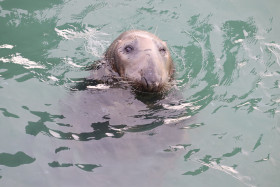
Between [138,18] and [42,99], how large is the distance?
324cm

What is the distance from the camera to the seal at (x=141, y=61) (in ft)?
17.8

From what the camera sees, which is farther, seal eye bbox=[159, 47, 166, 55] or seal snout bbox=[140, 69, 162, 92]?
seal eye bbox=[159, 47, 166, 55]

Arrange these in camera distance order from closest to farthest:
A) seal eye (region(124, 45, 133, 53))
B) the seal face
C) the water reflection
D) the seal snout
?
the water reflection, the seal snout, the seal face, seal eye (region(124, 45, 133, 53))

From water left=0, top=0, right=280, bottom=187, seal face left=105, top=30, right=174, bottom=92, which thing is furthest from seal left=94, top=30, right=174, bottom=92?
water left=0, top=0, right=280, bottom=187

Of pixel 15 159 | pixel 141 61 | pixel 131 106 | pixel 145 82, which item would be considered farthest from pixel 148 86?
pixel 15 159

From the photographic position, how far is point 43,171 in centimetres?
500

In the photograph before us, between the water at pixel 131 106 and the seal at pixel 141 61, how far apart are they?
1.32 ft

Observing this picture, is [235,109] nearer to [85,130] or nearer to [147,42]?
[147,42]

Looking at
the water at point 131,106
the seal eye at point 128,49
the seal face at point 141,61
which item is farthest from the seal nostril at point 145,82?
the seal eye at point 128,49

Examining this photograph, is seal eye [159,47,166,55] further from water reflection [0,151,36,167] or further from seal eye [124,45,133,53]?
water reflection [0,151,36,167]

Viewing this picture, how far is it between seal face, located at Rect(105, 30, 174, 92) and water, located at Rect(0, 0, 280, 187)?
16.1 inches

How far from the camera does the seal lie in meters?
5.43

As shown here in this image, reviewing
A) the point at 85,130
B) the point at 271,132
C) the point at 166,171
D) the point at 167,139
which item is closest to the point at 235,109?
the point at 271,132

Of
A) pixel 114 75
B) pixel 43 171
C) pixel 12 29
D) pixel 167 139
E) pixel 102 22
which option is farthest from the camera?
pixel 102 22
